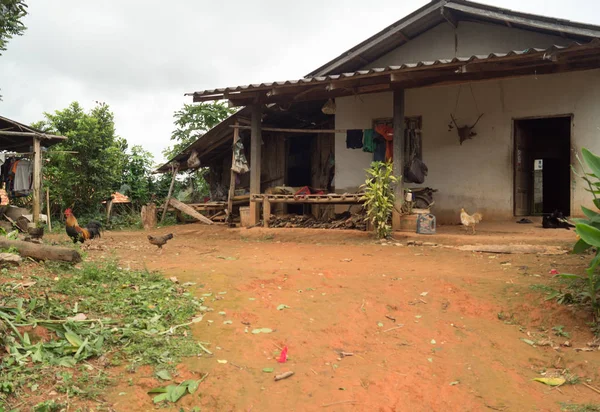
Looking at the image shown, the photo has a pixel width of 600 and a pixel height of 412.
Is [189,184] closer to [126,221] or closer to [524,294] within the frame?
[126,221]

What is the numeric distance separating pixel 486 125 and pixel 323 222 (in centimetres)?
424

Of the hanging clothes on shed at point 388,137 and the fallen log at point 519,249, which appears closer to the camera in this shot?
the fallen log at point 519,249

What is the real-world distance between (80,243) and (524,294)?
715 cm

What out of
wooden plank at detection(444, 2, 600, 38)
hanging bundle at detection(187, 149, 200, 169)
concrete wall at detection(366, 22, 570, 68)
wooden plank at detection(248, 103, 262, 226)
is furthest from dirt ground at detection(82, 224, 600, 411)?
hanging bundle at detection(187, 149, 200, 169)

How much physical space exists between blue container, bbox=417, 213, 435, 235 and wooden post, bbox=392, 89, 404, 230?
474 millimetres

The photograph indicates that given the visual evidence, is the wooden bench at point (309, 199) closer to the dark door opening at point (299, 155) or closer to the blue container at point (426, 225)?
the blue container at point (426, 225)

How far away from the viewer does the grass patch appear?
8.70ft

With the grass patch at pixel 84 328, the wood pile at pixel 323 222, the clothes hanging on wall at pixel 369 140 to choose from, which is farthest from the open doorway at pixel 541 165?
the grass patch at pixel 84 328

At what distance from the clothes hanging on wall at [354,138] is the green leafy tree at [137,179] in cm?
904

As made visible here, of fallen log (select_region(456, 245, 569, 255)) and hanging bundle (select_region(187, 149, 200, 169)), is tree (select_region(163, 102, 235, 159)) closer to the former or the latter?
hanging bundle (select_region(187, 149, 200, 169))

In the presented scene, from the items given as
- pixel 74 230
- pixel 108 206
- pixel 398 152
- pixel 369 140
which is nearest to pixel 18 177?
pixel 108 206

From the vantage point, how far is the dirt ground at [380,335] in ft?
9.37

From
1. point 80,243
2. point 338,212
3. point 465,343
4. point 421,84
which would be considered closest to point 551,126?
point 421,84

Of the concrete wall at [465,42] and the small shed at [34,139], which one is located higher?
the concrete wall at [465,42]
